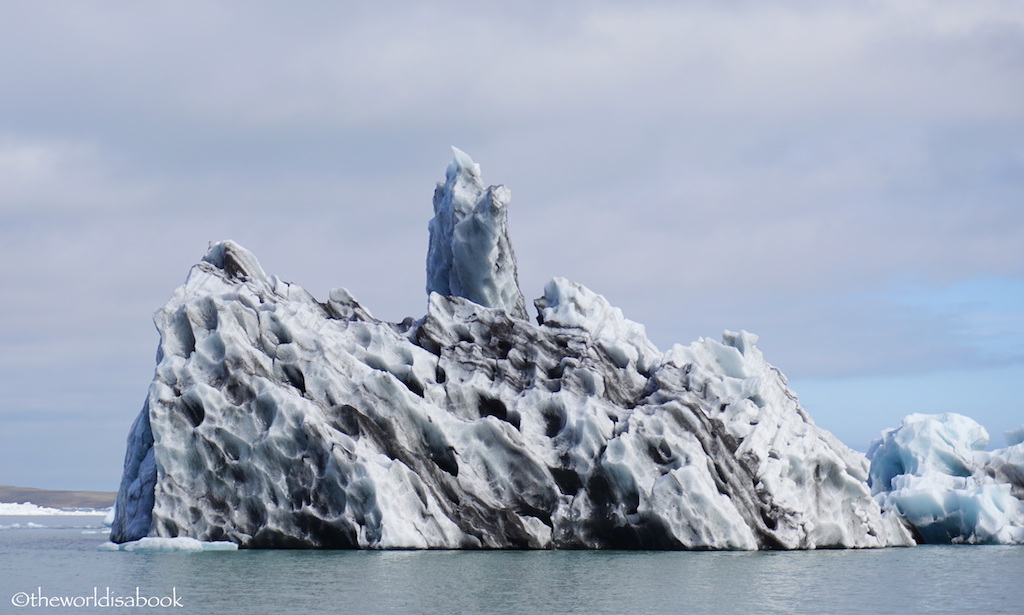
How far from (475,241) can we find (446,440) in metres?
10.3

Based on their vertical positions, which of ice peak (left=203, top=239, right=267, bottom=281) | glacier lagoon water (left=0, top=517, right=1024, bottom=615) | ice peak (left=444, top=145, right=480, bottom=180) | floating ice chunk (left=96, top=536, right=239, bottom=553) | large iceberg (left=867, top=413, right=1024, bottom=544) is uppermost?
ice peak (left=444, top=145, right=480, bottom=180)

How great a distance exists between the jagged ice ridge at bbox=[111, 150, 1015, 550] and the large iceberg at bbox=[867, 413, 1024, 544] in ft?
10.4

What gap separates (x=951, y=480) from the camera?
43.0m

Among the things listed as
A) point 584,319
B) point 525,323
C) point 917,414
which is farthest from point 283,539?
point 917,414

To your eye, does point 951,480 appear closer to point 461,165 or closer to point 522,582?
point 461,165

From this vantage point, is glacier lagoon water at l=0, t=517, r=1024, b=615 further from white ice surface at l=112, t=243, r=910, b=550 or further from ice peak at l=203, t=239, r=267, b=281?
ice peak at l=203, t=239, r=267, b=281

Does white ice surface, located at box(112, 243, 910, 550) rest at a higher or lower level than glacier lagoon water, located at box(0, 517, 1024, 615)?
higher

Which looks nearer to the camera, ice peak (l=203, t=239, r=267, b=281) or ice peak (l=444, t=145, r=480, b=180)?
ice peak (l=203, t=239, r=267, b=281)

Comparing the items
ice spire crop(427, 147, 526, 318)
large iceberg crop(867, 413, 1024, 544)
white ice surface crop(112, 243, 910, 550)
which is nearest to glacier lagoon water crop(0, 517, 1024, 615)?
white ice surface crop(112, 243, 910, 550)

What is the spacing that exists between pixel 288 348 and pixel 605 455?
416 inches

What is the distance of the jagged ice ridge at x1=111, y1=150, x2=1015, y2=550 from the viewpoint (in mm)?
32250

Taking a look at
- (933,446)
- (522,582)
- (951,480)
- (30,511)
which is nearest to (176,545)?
(522,582)

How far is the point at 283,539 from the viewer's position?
1270 inches

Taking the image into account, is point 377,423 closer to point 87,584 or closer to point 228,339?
point 228,339
